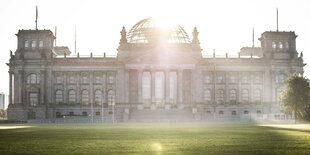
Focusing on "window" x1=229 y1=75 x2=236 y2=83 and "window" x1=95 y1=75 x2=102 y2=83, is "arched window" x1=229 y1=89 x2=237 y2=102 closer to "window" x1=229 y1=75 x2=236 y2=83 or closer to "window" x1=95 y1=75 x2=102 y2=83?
"window" x1=229 y1=75 x2=236 y2=83

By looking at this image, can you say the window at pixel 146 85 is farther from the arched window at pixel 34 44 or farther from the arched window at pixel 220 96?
the arched window at pixel 34 44

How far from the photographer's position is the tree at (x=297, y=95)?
7806 centimetres

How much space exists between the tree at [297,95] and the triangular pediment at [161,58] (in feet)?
110

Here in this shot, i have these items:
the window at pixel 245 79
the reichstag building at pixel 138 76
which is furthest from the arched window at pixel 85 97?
the window at pixel 245 79

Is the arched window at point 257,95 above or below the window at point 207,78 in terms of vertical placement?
below

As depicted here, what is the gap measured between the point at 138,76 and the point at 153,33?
1568cm

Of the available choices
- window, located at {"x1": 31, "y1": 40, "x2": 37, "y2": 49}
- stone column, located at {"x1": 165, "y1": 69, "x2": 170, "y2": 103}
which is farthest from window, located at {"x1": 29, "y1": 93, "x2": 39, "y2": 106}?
stone column, located at {"x1": 165, "y1": 69, "x2": 170, "y2": 103}

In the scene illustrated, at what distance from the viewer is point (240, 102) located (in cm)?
11269

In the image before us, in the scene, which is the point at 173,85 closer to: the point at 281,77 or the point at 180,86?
the point at 180,86

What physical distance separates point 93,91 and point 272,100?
164ft

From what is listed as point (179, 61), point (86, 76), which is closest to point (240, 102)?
point (179, 61)

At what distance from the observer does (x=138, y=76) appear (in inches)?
4277

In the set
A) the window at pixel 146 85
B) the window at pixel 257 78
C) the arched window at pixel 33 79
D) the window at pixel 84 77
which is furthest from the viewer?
the window at pixel 146 85

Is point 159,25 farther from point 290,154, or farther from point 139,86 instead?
point 290,154
